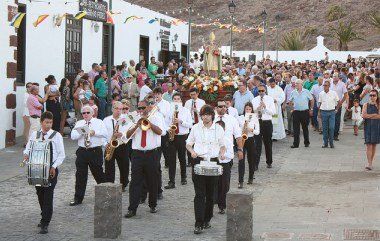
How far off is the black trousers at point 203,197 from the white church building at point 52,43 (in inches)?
355

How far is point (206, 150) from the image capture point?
11031 millimetres

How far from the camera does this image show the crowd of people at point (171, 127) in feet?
36.1

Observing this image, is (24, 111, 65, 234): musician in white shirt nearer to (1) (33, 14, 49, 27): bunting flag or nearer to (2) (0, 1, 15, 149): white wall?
(2) (0, 1, 15, 149): white wall

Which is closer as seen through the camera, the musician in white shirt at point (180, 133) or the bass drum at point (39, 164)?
the bass drum at point (39, 164)

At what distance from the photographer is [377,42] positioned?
75125mm

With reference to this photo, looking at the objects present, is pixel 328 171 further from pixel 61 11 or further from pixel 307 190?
pixel 61 11

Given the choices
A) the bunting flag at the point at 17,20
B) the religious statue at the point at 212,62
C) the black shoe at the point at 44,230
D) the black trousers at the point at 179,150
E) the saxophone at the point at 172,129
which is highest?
the bunting flag at the point at 17,20

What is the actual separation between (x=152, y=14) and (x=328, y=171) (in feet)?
59.2

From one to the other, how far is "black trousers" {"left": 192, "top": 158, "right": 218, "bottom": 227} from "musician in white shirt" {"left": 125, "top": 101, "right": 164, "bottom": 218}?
3.90 ft

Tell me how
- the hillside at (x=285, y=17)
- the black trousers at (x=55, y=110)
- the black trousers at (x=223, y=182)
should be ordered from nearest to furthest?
1. the black trousers at (x=223, y=182)
2. the black trousers at (x=55, y=110)
3. the hillside at (x=285, y=17)

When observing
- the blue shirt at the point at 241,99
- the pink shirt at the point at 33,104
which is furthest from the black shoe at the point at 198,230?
the pink shirt at the point at 33,104

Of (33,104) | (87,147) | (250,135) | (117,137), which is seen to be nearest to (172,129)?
(250,135)

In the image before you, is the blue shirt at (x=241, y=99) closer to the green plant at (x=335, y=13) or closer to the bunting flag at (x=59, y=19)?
the bunting flag at (x=59, y=19)

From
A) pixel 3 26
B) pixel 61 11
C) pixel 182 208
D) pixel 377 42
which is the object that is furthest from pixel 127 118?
pixel 377 42
